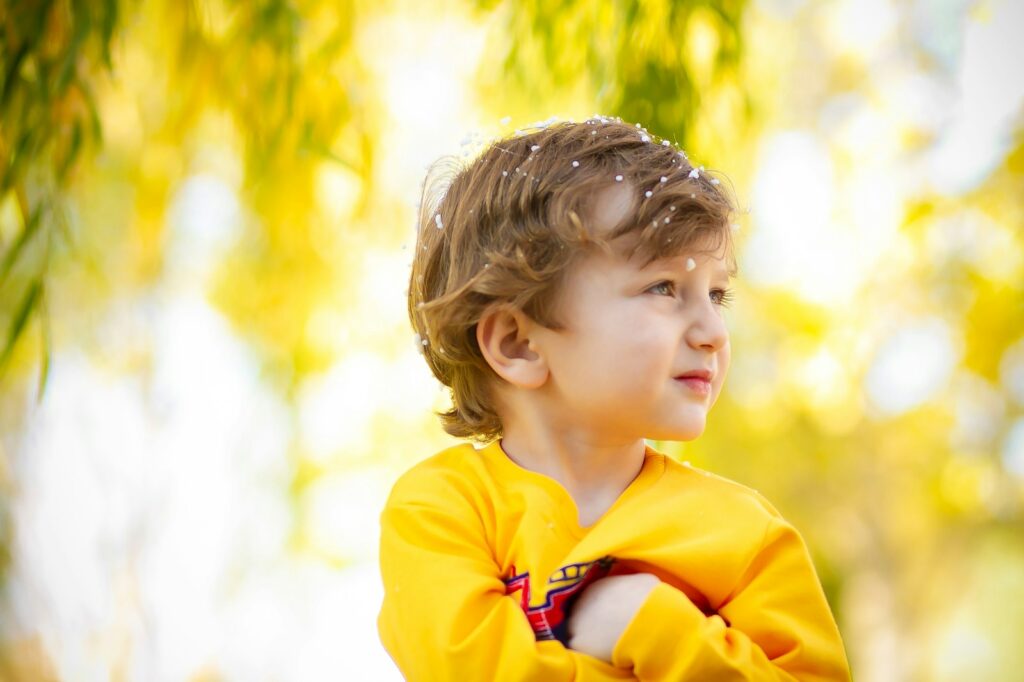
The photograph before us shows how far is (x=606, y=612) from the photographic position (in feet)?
3.61

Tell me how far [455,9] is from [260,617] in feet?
9.81

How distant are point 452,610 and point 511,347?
13.4 inches

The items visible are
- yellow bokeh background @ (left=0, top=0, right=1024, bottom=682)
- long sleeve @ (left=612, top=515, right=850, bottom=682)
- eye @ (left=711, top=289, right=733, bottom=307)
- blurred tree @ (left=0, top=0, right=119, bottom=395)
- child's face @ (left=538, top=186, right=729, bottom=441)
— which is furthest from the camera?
yellow bokeh background @ (left=0, top=0, right=1024, bottom=682)

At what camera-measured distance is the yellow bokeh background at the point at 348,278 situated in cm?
232

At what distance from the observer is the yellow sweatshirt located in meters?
1.05

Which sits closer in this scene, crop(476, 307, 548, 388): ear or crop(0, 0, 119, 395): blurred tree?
crop(476, 307, 548, 388): ear

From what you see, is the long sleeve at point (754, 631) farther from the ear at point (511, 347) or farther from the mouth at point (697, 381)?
the ear at point (511, 347)

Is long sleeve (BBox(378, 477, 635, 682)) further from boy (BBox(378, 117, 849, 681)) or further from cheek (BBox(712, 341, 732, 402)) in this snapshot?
cheek (BBox(712, 341, 732, 402))

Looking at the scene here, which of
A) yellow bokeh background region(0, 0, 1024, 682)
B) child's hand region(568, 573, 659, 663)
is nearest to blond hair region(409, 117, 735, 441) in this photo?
child's hand region(568, 573, 659, 663)

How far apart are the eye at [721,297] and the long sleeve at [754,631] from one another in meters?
0.29

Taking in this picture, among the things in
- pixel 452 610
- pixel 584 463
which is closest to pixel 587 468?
pixel 584 463

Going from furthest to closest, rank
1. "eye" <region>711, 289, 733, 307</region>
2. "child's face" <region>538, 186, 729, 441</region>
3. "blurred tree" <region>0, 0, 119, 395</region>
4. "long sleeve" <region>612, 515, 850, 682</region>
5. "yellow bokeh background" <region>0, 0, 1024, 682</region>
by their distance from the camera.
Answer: "yellow bokeh background" <region>0, 0, 1024, 682</region>, "blurred tree" <region>0, 0, 119, 395</region>, "eye" <region>711, 289, 733, 307</region>, "child's face" <region>538, 186, 729, 441</region>, "long sleeve" <region>612, 515, 850, 682</region>

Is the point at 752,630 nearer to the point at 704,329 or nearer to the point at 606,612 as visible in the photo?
the point at 606,612

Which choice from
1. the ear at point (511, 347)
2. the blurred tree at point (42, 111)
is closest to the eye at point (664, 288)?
the ear at point (511, 347)
